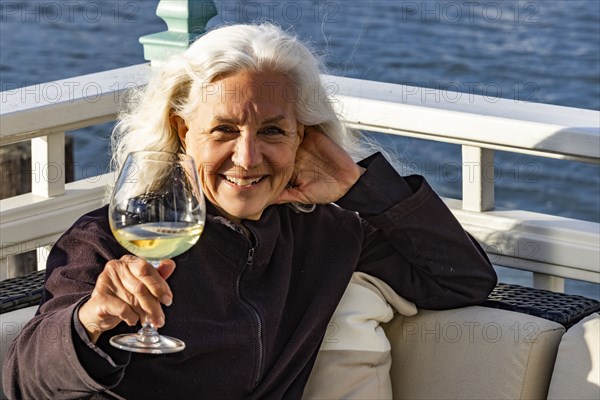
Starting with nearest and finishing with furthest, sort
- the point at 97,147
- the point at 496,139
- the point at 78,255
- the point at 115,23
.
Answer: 1. the point at 78,255
2. the point at 496,139
3. the point at 97,147
4. the point at 115,23

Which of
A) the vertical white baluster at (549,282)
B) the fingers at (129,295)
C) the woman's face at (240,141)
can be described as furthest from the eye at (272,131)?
the vertical white baluster at (549,282)

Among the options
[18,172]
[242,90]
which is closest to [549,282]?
[242,90]

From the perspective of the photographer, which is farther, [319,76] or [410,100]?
[410,100]

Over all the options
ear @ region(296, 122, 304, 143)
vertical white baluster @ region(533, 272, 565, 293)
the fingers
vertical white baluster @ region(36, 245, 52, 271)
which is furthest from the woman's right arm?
vertical white baluster @ region(533, 272, 565, 293)

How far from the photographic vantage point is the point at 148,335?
1.84 metres

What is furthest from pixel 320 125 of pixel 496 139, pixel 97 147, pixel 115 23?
pixel 115 23

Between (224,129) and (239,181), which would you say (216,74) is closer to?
(224,129)

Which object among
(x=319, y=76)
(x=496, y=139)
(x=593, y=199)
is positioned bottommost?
(x=593, y=199)

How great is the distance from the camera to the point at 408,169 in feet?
9.27

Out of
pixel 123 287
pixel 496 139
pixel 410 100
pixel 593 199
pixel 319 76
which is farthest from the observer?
pixel 593 199

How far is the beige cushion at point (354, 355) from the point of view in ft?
8.16

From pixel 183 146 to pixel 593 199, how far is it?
22.8ft

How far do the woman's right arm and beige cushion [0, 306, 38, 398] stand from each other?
0.62 ft

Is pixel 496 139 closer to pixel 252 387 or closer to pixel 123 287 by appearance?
pixel 252 387
